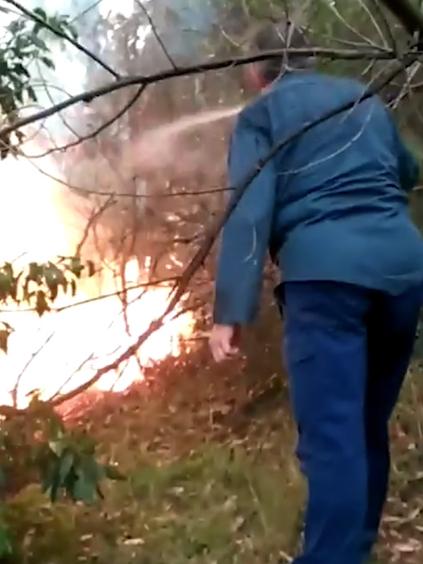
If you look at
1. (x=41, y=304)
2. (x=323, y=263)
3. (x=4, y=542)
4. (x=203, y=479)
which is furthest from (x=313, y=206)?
(x=203, y=479)

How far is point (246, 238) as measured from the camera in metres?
2.38

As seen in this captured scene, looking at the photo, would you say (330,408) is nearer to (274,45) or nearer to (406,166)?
(406,166)

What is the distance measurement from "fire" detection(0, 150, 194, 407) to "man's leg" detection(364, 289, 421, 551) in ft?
3.01

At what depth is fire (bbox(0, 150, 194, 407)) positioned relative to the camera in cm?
348

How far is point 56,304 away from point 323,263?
4.69ft

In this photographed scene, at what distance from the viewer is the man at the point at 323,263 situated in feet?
7.84

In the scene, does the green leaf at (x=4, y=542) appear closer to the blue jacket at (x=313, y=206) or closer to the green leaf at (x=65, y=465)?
the green leaf at (x=65, y=465)

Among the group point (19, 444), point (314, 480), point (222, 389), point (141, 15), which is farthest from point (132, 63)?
point (314, 480)

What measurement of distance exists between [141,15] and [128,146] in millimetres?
413

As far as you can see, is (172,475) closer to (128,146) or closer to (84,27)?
(128,146)

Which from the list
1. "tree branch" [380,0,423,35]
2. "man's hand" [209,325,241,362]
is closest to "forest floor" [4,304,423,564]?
"man's hand" [209,325,241,362]

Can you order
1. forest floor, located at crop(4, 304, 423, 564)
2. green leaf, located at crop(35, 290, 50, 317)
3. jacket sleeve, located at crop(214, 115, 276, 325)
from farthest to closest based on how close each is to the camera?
forest floor, located at crop(4, 304, 423, 564), green leaf, located at crop(35, 290, 50, 317), jacket sleeve, located at crop(214, 115, 276, 325)

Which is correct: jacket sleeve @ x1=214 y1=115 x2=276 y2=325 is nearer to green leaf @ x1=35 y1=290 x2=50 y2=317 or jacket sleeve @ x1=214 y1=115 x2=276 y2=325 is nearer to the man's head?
the man's head

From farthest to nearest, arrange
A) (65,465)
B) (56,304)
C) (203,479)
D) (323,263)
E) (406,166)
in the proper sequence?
1. (56,304)
2. (203,479)
3. (406,166)
4. (65,465)
5. (323,263)
